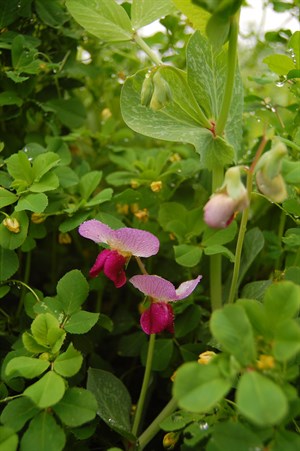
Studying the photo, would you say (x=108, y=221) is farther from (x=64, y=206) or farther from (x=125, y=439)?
(x=125, y=439)

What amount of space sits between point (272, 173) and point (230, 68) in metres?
0.19

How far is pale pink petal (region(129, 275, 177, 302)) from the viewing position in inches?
26.2

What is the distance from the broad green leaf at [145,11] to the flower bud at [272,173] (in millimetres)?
343

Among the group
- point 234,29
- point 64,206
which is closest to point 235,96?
point 234,29

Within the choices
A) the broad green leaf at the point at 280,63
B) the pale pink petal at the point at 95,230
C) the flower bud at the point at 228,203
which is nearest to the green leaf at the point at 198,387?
the flower bud at the point at 228,203

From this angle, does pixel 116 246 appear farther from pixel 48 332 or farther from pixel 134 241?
pixel 48 332

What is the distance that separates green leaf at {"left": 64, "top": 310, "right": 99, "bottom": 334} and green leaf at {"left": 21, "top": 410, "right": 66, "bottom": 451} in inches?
4.2

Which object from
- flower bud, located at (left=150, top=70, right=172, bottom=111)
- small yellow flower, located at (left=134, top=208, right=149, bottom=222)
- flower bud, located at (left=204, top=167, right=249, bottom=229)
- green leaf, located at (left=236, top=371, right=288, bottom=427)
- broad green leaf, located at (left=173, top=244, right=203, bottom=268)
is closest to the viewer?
green leaf, located at (left=236, top=371, right=288, bottom=427)

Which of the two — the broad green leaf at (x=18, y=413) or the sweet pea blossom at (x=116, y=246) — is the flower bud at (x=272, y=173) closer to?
the sweet pea blossom at (x=116, y=246)

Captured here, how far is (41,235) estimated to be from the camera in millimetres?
814

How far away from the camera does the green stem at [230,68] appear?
633 mm

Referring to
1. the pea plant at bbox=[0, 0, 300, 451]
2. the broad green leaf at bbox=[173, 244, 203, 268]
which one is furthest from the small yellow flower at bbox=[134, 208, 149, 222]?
the broad green leaf at bbox=[173, 244, 203, 268]

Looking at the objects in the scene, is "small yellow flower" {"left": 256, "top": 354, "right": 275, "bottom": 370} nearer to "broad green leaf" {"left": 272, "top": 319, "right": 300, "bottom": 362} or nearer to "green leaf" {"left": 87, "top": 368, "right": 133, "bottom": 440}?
"broad green leaf" {"left": 272, "top": 319, "right": 300, "bottom": 362}

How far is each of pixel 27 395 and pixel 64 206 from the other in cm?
32
